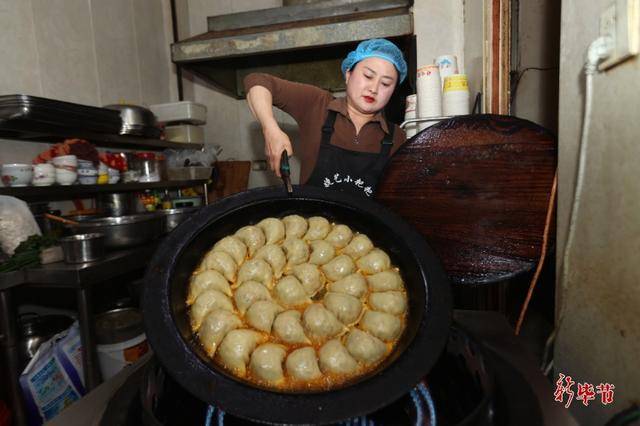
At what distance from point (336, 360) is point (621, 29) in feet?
2.76

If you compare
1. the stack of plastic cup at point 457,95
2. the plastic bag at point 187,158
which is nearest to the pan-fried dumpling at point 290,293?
the stack of plastic cup at point 457,95

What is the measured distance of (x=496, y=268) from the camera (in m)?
1.08

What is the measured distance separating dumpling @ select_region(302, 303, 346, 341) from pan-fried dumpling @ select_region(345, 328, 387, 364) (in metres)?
0.04

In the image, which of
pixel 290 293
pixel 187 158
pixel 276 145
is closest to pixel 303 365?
pixel 290 293

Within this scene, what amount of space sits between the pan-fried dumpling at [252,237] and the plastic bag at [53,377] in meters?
1.46

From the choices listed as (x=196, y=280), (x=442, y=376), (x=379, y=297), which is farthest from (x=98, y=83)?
(x=442, y=376)

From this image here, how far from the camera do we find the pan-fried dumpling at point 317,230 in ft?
3.18

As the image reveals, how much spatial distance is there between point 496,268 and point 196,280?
0.88 m

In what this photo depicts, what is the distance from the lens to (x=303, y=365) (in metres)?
0.70

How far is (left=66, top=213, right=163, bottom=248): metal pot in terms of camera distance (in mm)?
1958

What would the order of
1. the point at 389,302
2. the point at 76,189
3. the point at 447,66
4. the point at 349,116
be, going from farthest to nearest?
1. the point at 76,189
2. the point at 447,66
3. the point at 349,116
4. the point at 389,302

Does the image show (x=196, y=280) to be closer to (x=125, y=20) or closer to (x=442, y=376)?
(x=442, y=376)

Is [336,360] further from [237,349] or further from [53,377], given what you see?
[53,377]

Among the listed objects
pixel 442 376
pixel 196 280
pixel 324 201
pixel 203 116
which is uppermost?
pixel 203 116
